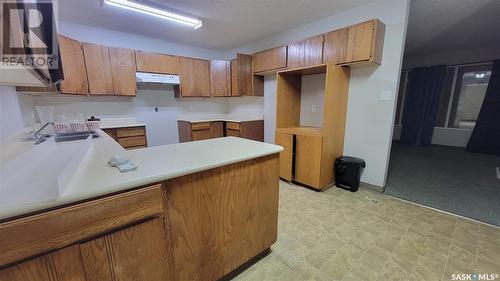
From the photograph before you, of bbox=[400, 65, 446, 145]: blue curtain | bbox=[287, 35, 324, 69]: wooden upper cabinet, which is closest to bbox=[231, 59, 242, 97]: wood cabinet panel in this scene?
bbox=[287, 35, 324, 69]: wooden upper cabinet

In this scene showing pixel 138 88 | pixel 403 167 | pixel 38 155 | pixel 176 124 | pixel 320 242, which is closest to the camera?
pixel 38 155

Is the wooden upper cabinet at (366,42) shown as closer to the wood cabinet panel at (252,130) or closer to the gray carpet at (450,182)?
the gray carpet at (450,182)

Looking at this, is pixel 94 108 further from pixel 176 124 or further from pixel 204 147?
pixel 204 147

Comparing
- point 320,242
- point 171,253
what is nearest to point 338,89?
point 320,242

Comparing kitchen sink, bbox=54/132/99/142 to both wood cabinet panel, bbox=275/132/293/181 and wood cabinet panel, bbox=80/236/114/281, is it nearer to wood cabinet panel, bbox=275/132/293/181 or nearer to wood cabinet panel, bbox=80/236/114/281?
wood cabinet panel, bbox=80/236/114/281

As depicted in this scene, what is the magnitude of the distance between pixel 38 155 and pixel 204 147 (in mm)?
1002

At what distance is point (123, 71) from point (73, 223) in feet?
11.3

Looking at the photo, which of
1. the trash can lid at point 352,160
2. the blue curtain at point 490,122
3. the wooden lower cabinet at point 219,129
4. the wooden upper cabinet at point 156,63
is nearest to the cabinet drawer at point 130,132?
the wooden lower cabinet at point 219,129

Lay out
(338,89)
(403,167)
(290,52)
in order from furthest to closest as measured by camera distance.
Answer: (403,167)
(290,52)
(338,89)

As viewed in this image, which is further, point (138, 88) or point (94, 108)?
point (138, 88)

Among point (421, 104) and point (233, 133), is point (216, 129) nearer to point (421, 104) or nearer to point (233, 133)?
point (233, 133)

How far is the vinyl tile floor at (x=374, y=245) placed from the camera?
4.77ft

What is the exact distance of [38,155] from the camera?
1.19 m

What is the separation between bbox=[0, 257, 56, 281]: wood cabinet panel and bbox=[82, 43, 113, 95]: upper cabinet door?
131 inches
